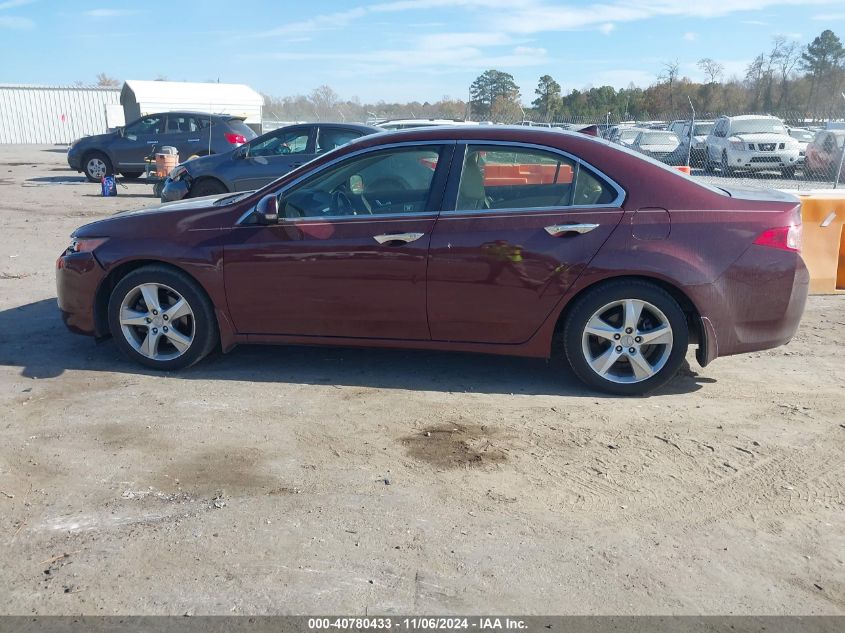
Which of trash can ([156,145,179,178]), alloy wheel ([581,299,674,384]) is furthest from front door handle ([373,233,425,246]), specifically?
trash can ([156,145,179,178])

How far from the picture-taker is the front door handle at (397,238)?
526cm

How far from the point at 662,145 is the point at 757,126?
2.63 meters

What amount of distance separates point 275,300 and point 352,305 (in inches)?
20.9

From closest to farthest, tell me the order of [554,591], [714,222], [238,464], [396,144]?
[554,591] → [238,464] → [714,222] → [396,144]

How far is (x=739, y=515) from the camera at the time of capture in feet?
12.3

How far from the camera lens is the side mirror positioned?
539 cm

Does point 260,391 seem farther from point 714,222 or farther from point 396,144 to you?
point 714,222

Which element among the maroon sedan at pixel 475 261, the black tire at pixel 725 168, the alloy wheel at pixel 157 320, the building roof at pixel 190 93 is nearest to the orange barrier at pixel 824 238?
the maroon sedan at pixel 475 261

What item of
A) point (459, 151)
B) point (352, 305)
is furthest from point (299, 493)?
point (459, 151)

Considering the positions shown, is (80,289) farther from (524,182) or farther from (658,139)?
(658,139)

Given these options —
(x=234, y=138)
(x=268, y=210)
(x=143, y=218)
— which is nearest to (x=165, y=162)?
(x=234, y=138)

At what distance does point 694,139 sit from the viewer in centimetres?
2731

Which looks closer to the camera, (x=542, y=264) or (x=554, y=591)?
(x=554, y=591)

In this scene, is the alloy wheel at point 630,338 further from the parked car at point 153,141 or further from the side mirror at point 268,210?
the parked car at point 153,141
